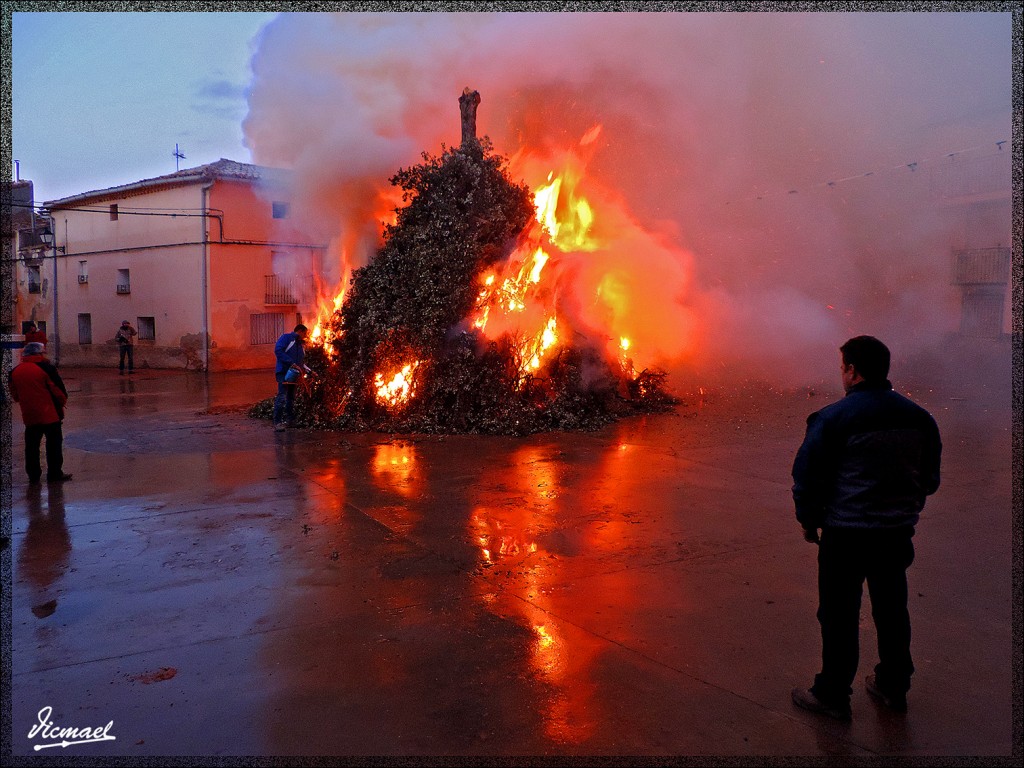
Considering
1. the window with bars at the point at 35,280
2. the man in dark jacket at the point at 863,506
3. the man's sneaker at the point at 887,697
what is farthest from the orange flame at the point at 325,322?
the window with bars at the point at 35,280

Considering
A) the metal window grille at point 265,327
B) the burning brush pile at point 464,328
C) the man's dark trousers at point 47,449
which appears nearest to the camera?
the man's dark trousers at point 47,449

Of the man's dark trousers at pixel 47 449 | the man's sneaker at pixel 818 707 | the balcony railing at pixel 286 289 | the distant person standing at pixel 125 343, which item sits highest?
the balcony railing at pixel 286 289

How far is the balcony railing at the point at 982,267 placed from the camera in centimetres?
1914

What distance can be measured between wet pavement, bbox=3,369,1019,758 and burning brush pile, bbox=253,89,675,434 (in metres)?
2.25

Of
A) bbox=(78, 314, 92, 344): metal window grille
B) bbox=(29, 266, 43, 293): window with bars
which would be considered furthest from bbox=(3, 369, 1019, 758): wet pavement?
bbox=(29, 266, 43, 293): window with bars

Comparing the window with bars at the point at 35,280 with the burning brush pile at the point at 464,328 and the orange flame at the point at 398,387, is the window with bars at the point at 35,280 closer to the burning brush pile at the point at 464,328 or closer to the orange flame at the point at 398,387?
the burning brush pile at the point at 464,328

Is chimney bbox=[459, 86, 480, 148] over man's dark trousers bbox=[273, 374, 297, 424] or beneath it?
over

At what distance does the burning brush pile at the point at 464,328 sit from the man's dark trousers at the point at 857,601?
23.4 feet

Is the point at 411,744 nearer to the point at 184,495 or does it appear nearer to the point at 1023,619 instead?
the point at 1023,619

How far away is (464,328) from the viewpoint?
35.5 feet

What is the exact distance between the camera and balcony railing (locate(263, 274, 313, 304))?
26719 millimetres

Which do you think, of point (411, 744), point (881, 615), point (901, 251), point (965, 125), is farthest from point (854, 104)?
point (411, 744)

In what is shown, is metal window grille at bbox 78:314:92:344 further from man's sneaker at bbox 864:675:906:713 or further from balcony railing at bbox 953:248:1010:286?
man's sneaker at bbox 864:675:906:713

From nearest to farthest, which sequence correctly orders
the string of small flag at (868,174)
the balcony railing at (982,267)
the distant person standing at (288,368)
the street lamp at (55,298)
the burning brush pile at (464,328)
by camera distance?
1. the burning brush pile at (464,328)
2. the distant person standing at (288,368)
3. the string of small flag at (868,174)
4. the balcony railing at (982,267)
5. the street lamp at (55,298)
